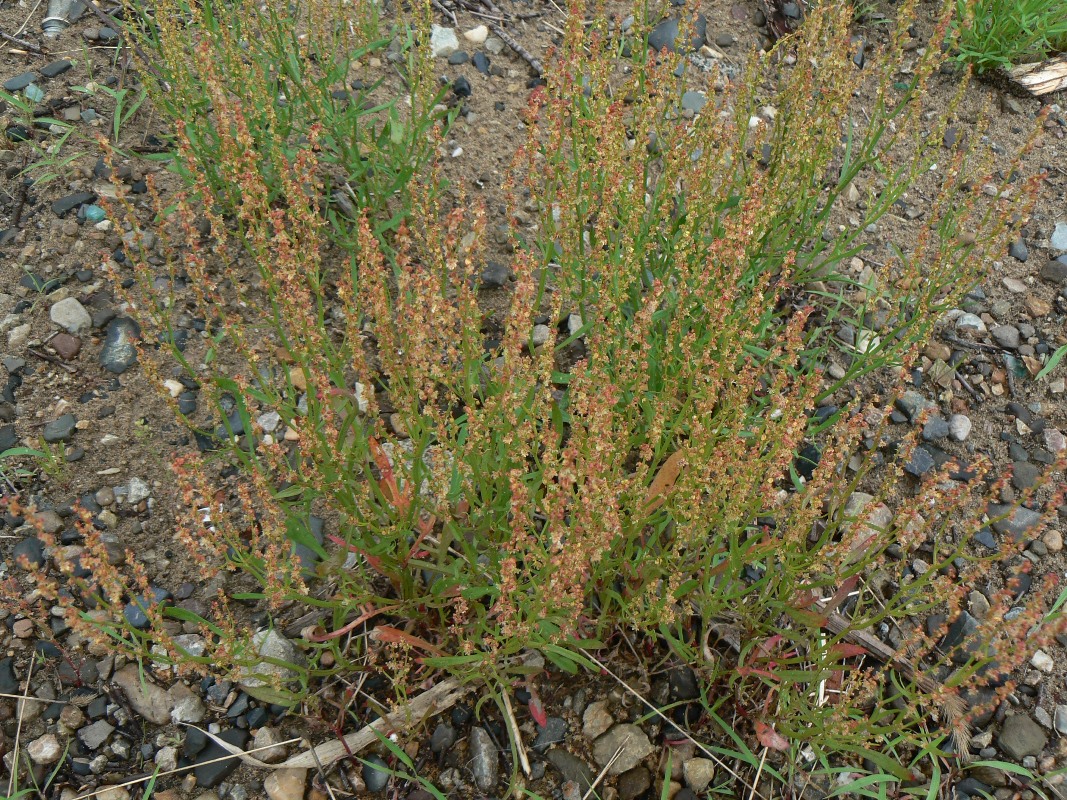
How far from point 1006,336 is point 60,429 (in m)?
3.74

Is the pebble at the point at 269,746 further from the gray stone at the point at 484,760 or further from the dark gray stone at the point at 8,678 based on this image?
the dark gray stone at the point at 8,678

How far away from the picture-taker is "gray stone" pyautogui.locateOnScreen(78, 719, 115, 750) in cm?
256

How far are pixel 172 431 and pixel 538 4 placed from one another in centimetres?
316

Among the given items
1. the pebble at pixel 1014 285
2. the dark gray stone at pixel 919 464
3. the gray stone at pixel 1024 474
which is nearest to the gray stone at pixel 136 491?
the dark gray stone at pixel 919 464

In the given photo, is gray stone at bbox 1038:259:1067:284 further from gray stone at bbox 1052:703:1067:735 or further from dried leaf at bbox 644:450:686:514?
dried leaf at bbox 644:450:686:514

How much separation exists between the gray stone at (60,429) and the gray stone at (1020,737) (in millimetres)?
3238

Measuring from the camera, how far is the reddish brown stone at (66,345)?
336 centimetres

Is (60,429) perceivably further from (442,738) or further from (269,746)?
(442,738)

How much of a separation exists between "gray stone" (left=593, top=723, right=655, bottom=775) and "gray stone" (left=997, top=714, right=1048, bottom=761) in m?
1.10

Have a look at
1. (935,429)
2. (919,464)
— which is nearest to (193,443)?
(919,464)

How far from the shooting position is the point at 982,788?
267cm

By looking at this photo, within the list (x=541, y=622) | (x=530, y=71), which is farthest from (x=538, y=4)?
(x=541, y=622)

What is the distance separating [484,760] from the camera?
2609 millimetres

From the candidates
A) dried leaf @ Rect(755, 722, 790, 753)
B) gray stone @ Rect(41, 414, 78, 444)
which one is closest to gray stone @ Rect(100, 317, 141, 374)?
gray stone @ Rect(41, 414, 78, 444)
